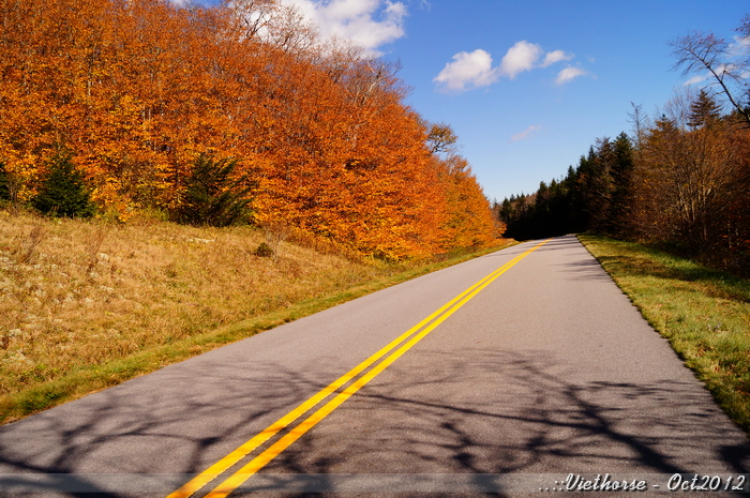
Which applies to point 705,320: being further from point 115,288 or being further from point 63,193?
point 63,193

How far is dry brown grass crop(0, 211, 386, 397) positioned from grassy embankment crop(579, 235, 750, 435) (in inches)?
311

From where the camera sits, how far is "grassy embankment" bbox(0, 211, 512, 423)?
233 inches

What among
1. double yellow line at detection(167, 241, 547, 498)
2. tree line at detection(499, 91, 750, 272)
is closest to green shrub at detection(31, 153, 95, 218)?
double yellow line at detection(167, 241, 547, 498)

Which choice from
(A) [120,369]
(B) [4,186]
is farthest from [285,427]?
(B) [4,186]

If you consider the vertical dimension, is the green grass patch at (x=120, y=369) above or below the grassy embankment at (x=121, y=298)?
below

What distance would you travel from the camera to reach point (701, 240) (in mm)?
21984

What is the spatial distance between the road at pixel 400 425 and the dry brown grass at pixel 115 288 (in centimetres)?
259

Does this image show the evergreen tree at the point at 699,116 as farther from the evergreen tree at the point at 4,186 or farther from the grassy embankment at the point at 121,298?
the evergreen tree at the point at 4,186

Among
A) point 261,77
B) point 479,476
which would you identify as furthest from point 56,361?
point 261,77

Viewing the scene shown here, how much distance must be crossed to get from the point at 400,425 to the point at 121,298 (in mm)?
8224

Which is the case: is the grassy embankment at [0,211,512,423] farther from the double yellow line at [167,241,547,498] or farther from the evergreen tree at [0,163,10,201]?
the double yellow line at [167,241,547,498]

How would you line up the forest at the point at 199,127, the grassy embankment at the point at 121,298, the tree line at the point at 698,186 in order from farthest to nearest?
the tree line at the point at 698,186 → the forest at the point at 199,127 → the grassy embankment at the point at 121,298

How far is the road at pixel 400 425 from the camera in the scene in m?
2.50

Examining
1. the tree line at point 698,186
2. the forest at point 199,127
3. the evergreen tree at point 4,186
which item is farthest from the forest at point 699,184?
the evergreen tree at point 4,186
